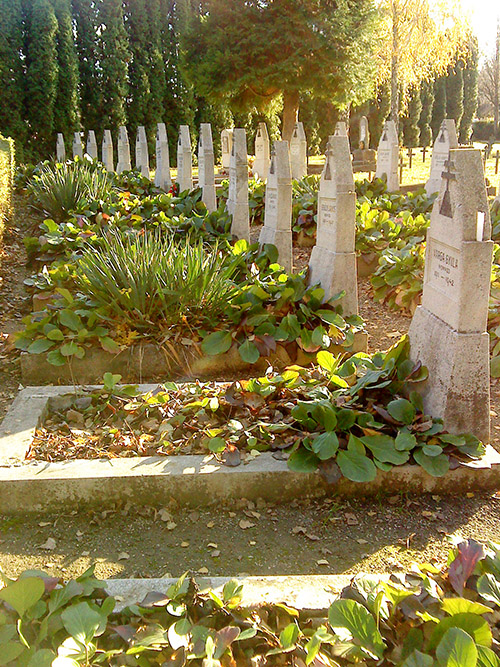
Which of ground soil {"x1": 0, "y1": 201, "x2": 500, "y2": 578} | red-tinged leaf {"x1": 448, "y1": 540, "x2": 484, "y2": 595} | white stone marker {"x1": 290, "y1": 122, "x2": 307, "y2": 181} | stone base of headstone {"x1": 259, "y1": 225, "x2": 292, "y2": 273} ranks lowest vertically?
ground soil {"x1": 0, "y1": 201, "x2": 500, "y2": 578}

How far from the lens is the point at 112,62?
2236 centimetres

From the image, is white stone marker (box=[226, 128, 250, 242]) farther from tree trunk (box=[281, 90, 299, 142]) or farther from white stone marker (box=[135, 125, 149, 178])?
tree trunk (box=[281, 90, 299, 142])

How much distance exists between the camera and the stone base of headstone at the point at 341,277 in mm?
5137

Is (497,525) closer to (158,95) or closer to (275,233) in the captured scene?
(275,233)

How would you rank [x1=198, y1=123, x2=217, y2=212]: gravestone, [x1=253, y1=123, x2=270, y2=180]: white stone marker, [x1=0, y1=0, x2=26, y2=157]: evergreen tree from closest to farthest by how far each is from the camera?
[x1=198, y1=123, x2=217, y2=212]: gravestone → [x1=253, y1=123, x2=270, y2=180]: white stone marker → [x1=0, y1=0, x2=26, y2=157]: evergreen tree

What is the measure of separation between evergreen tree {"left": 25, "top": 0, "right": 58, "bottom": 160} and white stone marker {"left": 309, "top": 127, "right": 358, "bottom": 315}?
721 inches

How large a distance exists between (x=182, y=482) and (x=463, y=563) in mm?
1356

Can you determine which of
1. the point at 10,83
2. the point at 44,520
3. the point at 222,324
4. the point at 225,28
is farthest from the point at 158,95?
the point at 44,520

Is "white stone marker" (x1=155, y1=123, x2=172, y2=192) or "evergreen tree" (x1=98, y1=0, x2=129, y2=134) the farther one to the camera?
"evergreen tree" (x1=98, y1=0, x2=129, y2=134)

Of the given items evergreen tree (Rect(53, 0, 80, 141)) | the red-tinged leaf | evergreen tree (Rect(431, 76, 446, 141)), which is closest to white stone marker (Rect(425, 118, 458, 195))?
the red-tinged leaf

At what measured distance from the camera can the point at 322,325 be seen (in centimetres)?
477

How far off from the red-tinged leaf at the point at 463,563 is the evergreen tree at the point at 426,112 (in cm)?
3197

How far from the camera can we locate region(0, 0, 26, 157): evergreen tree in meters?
20.2

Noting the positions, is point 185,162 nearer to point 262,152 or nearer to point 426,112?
point 262,152
